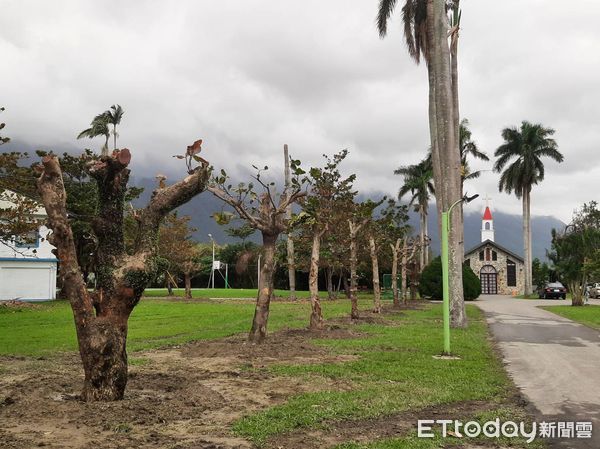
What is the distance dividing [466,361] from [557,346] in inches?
174

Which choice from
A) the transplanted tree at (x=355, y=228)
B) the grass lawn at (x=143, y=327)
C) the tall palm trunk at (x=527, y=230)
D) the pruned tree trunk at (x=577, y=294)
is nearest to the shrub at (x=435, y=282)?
the pruned tree trunk at (x=577, y=294)

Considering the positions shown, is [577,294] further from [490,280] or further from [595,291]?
[490,280]

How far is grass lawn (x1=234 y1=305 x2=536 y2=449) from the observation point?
6316 mm

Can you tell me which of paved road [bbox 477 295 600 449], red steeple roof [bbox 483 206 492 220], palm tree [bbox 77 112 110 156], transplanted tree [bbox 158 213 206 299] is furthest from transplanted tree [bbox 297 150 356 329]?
red steeple roof [bbox 483 206 492 220]

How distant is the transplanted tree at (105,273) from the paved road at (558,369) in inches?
203

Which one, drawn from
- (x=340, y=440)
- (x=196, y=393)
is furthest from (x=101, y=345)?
(x=340, y=440)

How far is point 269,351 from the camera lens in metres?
11.8

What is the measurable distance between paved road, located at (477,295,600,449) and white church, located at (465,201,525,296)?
1922 inches

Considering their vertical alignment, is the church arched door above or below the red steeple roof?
below

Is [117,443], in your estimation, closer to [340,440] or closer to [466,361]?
[340,440]

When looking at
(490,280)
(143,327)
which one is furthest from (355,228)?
(490,280)

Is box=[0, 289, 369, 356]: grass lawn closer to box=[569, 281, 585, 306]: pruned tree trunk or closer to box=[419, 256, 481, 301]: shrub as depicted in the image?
box=[419, 256, 481, 301]: shrub

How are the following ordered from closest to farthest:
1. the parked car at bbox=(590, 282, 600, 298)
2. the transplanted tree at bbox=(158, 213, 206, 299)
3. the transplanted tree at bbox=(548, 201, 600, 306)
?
the transplanted tree at bbox=(548, 201, 600, 306)
the transplanted tree at bbox=(158, 213, 206, 299)
the parked car at bbox=(590, 282, 600, 298)

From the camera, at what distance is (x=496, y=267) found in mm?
67125
